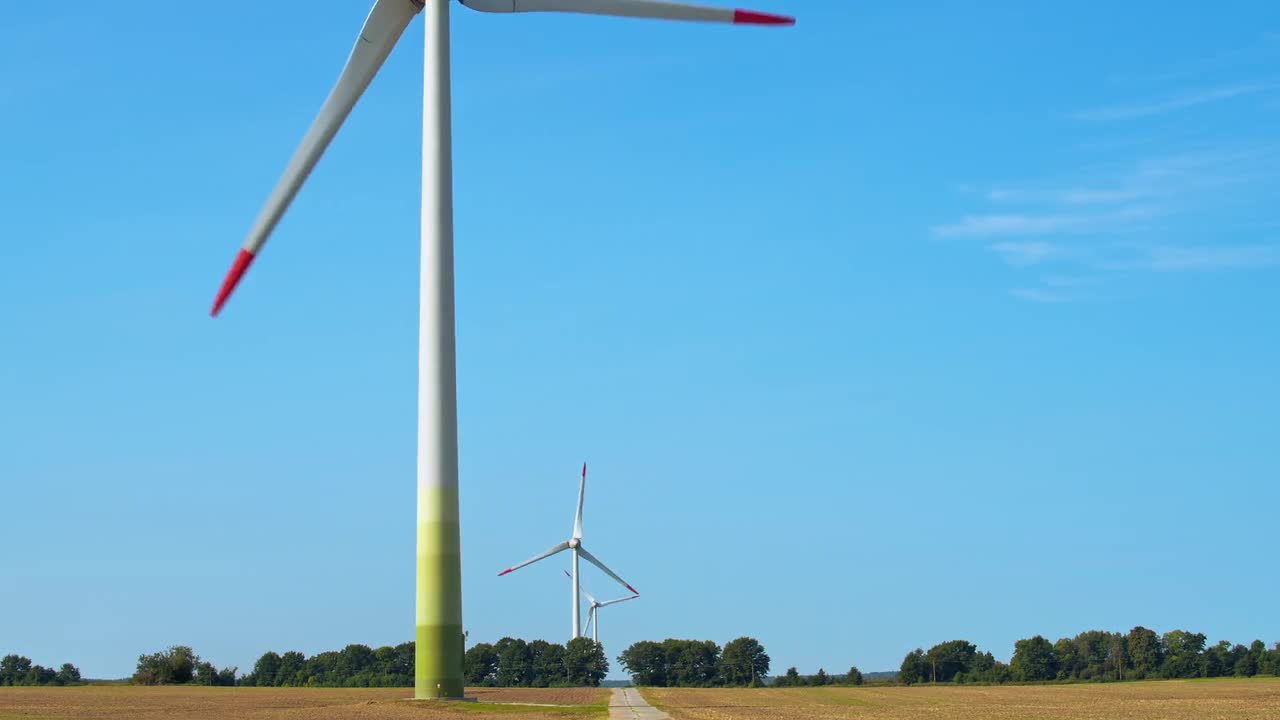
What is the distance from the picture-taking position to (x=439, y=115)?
54.9m

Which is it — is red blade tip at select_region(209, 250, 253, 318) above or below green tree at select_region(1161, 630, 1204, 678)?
above

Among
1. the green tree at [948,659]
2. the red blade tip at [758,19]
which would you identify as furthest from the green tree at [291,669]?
the red blade tip at [758,19]

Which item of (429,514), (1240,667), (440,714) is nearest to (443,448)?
(429,514)

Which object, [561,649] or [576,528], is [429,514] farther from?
[561,649]

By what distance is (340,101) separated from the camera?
56906 millimetres

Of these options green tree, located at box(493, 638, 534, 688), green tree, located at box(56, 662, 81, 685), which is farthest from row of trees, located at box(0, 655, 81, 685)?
green tree, located at box(493, 638, 534, 688)

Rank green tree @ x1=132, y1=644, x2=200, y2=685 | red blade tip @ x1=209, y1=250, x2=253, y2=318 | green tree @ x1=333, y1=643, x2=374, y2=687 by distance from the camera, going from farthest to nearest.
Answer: green tree @ x1=333, y1=643, x2=374, y2=687, green tree @ x1=132, y1=644, x2=200, y2=685, red blade tip @ x1=209, y1=250, x2=253, y2=318

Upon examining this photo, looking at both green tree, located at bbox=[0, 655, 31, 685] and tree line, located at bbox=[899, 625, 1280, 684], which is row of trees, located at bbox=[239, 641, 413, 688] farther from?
tree line, located at bbox=[899, 625, 1280, 684]

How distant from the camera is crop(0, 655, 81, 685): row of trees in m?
146

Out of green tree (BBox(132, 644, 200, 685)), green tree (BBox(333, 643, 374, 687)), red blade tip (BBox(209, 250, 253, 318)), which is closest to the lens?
red blade tip (BBox(209, 250, 253, 318))

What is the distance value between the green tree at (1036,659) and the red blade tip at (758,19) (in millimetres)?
127354

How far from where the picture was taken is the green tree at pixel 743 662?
158750 mm

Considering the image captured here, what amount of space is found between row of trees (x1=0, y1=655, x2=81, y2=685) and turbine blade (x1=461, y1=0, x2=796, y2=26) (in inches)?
4352

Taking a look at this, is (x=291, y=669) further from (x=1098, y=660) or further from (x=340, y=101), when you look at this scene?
(x=340, y=101)
